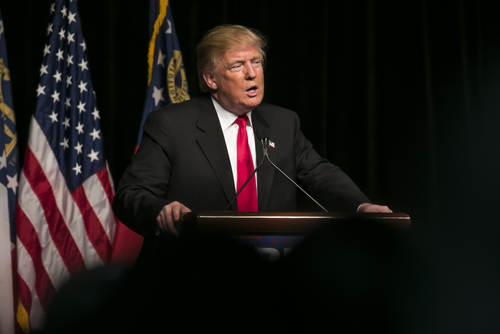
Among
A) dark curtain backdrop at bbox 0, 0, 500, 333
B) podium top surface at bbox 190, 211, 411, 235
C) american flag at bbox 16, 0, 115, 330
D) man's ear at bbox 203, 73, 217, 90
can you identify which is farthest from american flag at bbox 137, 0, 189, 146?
podium top surface at bbox 190, 211, 411, 235

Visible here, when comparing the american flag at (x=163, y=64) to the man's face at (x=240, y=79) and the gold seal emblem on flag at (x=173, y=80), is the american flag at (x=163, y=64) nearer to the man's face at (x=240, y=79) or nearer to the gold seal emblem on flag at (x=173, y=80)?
the gold seal emblem on flag at (x=173, y=80)

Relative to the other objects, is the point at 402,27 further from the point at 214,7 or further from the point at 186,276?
the point at 186,276

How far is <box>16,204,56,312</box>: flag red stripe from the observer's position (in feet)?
8.33

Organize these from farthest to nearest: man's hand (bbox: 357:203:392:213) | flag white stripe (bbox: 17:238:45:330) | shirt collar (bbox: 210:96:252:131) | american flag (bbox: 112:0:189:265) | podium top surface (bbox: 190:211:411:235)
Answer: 1. american flag (bbox: 112:0:189:265)
2. flag white stripe (bbox: 17:238:45:330)
3. shirt collar (bbox: 210:96:252:131)
4. man's hand (bbox: 357:203:392:213)
5. podium top surface (bbox: 190:211:411:235)

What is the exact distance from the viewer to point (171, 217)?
140 cm

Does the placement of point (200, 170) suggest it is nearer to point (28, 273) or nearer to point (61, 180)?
point (61, 180)

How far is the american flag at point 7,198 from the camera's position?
2.42 m

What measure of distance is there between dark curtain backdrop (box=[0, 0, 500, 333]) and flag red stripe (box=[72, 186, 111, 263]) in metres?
0.36

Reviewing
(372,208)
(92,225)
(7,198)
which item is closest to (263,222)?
(372,208)

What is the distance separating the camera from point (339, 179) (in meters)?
2.02

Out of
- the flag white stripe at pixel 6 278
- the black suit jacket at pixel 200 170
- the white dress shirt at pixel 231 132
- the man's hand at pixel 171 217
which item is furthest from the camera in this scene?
the flag white stripe at pixel 6 278

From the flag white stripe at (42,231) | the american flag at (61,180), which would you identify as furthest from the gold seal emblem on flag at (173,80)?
the flag white stripe at (42,231)

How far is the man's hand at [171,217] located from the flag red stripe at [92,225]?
4.57 feet

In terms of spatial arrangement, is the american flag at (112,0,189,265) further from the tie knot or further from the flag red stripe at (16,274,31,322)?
the flag red stripe at (16,274,31,322)
